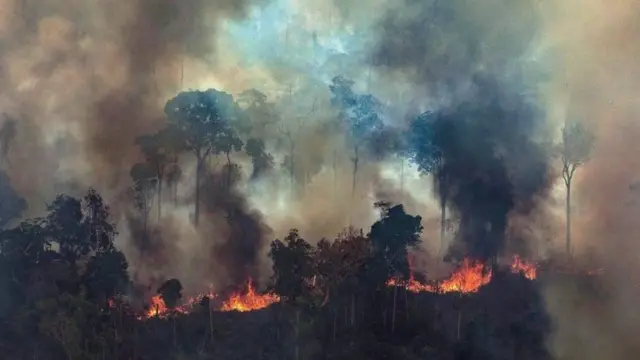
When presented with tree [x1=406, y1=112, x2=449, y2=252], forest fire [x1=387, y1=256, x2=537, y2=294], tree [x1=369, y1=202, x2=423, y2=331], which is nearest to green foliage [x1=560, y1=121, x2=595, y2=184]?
forest fire [x1=387, y1=256, x2=537, y2=294]

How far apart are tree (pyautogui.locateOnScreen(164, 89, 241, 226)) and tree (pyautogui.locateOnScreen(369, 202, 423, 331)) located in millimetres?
1575

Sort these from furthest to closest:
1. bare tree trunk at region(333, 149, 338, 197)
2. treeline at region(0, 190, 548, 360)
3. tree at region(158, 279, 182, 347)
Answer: bare tree trunk at region(333, 149, 338, 197)
tree at region(158, 279, 182, 347)
treeline at region(0, 190, 548, 360)

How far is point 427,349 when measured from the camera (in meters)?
6.39

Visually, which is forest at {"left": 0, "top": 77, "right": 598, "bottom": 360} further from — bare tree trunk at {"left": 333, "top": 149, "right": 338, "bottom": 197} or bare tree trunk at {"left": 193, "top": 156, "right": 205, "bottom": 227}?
bare tree trunk at {"left": 333, "top": 149, "right": 338, "bottom": 197}

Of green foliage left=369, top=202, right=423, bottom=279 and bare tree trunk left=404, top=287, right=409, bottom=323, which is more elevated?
green foliage left=369, top=202, right=423, bottom=279

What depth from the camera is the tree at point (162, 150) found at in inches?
256

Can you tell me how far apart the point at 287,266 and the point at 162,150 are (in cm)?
159

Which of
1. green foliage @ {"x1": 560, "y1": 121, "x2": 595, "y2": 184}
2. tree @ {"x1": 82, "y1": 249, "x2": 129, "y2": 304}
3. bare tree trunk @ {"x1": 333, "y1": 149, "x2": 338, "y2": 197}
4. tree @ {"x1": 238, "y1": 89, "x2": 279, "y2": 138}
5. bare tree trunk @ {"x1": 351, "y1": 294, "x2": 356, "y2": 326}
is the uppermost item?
tree @ {"x1": 238, "y1": 89, "x2": 279, "y2": 138}

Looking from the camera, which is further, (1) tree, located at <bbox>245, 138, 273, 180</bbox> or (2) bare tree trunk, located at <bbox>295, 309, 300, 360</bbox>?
(1) tree, located at <bbox>245, 138, 273, 180</bbox>

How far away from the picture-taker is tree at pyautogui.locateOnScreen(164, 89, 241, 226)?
6.52m

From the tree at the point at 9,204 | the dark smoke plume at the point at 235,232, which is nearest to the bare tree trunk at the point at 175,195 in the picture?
the dark smoke plume at the point at 235,232

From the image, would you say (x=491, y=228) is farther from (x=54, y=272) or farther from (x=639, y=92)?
(x=54, y=272)

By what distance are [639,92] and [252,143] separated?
373 centimetres

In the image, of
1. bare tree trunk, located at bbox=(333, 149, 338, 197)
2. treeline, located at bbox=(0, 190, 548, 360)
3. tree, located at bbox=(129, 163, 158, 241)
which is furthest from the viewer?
bare tree trunk, located at bbox=(333, 149, 338, 197)
